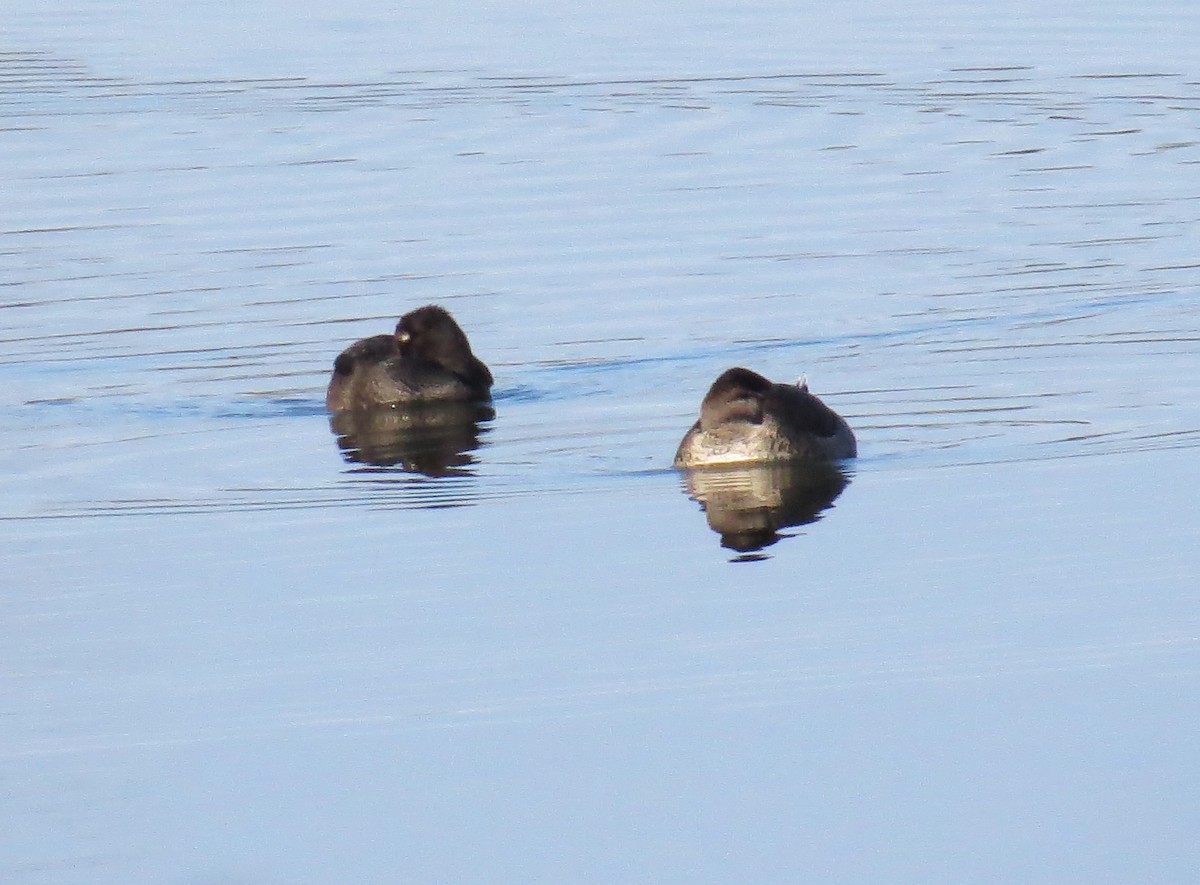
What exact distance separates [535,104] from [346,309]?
10.5 m

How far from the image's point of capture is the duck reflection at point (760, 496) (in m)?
13.7

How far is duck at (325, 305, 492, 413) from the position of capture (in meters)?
18.1

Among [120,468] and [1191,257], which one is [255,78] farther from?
[120,468]

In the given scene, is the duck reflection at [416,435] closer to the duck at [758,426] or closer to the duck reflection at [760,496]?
the duck at [758,426]

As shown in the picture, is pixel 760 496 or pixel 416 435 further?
pixel 416 435

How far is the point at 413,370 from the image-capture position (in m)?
18.4

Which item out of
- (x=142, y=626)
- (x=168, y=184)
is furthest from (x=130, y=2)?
(x=142, y=626)

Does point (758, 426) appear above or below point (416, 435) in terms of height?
above

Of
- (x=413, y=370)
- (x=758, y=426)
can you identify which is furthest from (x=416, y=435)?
(x=758, y=426)

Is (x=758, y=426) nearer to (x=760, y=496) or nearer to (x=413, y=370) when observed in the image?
(x=760, y=496)

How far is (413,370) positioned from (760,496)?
434 cm

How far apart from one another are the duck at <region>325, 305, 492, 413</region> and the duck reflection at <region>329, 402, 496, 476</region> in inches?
3.3

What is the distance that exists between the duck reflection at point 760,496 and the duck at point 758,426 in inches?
2.8

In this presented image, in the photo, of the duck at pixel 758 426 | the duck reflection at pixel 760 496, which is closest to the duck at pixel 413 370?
the duck at pixel 758 426
